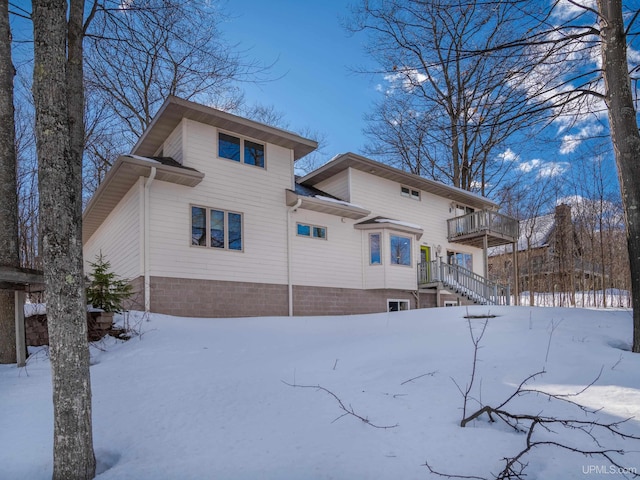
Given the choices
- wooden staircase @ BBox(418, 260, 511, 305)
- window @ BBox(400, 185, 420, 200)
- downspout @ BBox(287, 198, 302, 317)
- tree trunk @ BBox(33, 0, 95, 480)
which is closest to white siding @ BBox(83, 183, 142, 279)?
downspout @ BBox(287, 198, 302, 317)

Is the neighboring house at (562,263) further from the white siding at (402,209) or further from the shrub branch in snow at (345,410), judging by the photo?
the shrub branch in snow at (345,410)

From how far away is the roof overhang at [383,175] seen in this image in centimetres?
1402

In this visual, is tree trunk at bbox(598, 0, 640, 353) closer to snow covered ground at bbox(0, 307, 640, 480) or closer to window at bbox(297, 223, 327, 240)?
snow covered ground at bbox(0, 307, 640, 480)

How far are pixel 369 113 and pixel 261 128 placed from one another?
1310cm

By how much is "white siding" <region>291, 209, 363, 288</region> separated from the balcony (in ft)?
18.6

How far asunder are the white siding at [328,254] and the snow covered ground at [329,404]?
17.6 feet

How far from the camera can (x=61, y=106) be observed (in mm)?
3172

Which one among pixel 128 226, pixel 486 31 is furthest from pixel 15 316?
pixel 486 31

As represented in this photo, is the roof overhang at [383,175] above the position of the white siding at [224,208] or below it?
above

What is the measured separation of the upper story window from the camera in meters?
11.0

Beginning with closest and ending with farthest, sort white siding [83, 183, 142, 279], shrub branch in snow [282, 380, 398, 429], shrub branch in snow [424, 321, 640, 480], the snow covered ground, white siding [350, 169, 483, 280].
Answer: shrub branch in snow [424, 321, 640, 480]
the snow covered ground
shrub branch in snow [282, 380, 398, 429]
white siding [83, 183, 142, 279]
white siding [350, 169, 483, 280]

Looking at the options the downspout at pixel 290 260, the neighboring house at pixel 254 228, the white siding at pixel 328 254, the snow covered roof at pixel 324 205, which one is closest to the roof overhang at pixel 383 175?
the neighboring house at pixel 254 228

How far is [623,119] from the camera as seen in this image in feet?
19.1

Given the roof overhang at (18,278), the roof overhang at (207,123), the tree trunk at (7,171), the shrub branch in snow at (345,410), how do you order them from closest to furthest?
1. the shrub branch in snow at (345,410)
2. the roof overhang at (18,278)
3. the tree trunk at (7,171)
4. the roof overhang at (207,123)
